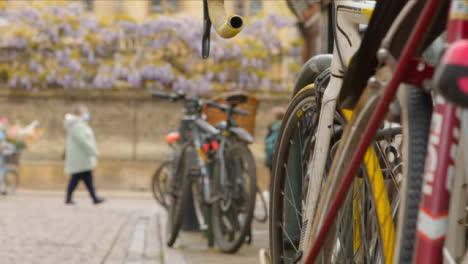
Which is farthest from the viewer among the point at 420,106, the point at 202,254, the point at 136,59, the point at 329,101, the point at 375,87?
the point at 136,59

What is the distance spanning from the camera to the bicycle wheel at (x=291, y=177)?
2.90m

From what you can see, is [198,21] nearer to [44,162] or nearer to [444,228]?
[44,162]

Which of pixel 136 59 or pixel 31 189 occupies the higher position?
pixel 136 59

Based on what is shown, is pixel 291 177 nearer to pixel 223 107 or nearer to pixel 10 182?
pixel 223 107

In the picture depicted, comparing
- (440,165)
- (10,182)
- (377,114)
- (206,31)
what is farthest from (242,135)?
(10,182)

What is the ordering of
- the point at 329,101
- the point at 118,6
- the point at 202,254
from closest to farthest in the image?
the point at 329,101 → the point at 202,254 → the point at 118,6

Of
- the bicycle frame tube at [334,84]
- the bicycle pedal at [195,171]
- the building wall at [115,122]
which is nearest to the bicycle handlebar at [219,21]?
the bicycle frame tube at [334,84]

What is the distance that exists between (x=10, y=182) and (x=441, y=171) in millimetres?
19085

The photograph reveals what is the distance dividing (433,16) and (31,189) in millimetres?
22566

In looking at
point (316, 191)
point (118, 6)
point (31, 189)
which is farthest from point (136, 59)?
point (316, 191)

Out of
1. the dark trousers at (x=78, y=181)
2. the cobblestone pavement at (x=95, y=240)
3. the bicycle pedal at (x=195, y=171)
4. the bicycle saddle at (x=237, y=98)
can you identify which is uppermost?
the bicycle saddle at (x=237, y=98)

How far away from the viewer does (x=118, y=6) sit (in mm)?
45156

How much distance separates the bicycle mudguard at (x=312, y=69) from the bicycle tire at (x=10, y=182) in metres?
17.1

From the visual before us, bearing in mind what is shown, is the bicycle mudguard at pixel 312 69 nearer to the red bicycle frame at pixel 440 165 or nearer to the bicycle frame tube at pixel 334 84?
the bicycle frame tube at pixel 334 84
